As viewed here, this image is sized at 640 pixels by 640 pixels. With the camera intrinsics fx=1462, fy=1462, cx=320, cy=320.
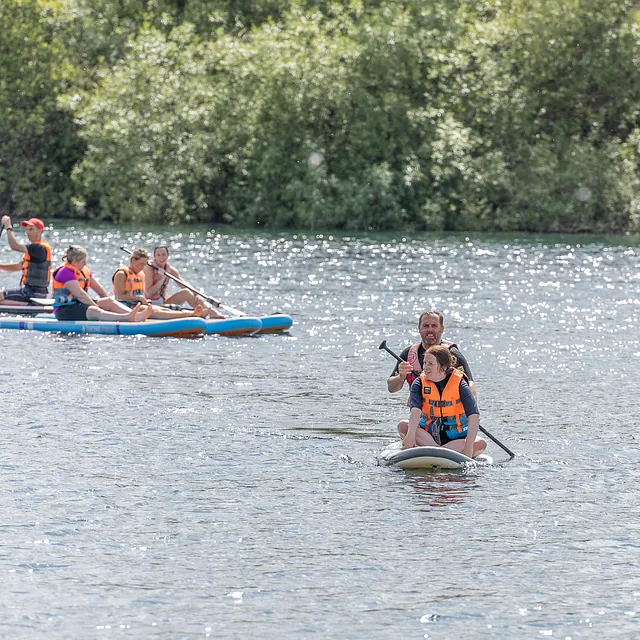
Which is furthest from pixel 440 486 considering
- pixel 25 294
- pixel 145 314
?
pixel 25 294

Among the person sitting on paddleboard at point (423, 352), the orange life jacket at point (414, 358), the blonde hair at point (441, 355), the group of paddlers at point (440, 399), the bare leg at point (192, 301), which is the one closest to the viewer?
the blonde hair at point (441, 355)

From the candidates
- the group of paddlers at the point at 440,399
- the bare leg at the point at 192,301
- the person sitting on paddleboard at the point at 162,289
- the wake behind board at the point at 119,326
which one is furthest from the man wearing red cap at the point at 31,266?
the group of paddlers at the point at 440,399

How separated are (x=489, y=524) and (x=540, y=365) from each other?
875 cm

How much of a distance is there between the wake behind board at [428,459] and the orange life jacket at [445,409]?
0.90ft

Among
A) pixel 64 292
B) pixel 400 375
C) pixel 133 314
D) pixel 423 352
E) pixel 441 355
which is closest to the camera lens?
pixel 441 355

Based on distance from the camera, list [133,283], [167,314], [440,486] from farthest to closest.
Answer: [133,283] < [167,314] < [440,486]

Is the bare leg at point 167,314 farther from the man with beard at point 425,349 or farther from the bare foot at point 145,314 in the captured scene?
the man with beard at point 425,349

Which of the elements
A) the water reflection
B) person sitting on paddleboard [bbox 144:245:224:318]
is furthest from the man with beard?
person sitting on paddleboard [bbox 144:245:224:318]

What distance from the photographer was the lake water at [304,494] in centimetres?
866

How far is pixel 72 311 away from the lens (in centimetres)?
2133

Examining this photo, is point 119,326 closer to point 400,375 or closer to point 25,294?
point 25,294

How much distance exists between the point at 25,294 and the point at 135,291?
2036mm

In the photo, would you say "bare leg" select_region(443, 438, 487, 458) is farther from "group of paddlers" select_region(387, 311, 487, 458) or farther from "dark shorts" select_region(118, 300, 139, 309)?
"dark shorts" select_region(118, 300, 139, 309)

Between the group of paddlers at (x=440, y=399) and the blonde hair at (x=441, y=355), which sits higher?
the blonde hair at (x=441, y=355)
